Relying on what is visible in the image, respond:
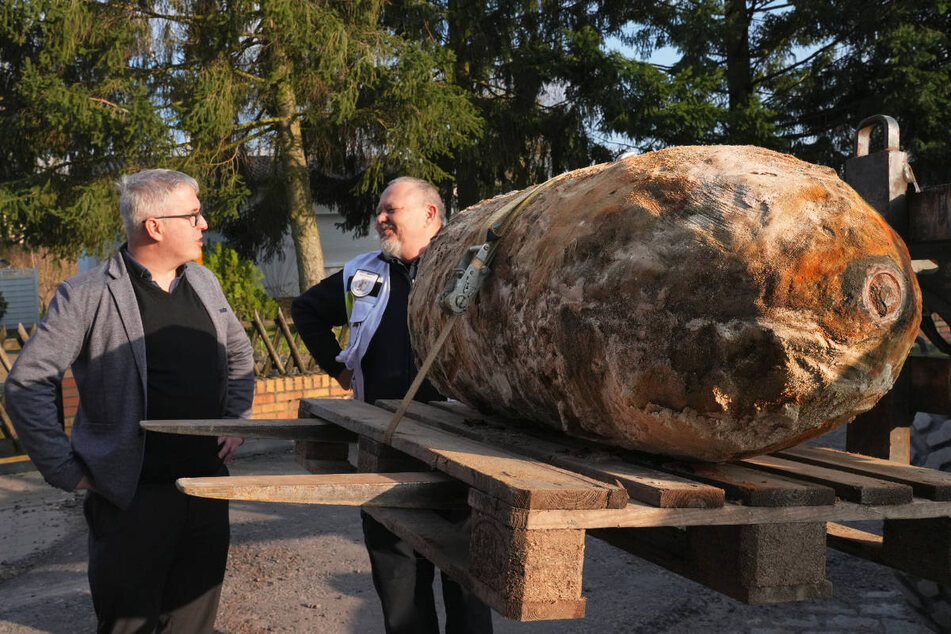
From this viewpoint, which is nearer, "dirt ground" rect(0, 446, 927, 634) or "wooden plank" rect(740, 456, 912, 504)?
"wooden plank" rect(740, 456, 912, 504)

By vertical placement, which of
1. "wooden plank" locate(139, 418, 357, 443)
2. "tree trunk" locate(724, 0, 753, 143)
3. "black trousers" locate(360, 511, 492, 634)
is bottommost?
"black trousers" locate(360, 511, 492, 634)

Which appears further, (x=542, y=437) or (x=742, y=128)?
(x=742, y=128)

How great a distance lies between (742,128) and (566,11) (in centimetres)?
485

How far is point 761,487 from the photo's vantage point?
5.43 feet

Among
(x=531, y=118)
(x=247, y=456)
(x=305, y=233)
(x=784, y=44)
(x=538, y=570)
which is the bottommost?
(x=247, y=456)

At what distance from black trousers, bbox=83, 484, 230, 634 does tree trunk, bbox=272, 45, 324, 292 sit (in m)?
12.5

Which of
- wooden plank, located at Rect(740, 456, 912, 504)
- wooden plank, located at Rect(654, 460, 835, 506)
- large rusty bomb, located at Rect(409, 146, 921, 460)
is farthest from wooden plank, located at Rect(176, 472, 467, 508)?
wooden plank, located at Rect(740, 456, 912, 504)

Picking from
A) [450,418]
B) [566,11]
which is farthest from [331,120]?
[450,418]

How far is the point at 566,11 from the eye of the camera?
16.2 m

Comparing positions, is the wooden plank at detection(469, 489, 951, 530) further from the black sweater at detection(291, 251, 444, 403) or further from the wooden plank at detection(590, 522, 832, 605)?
the black sweater at detection(291, 251, 444, 403)

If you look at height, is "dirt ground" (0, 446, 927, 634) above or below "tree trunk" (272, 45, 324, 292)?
below

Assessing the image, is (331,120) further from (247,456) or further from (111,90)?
(247,456)

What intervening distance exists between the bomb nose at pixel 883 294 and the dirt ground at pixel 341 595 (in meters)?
2.43

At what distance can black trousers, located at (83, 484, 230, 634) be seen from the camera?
281cm
